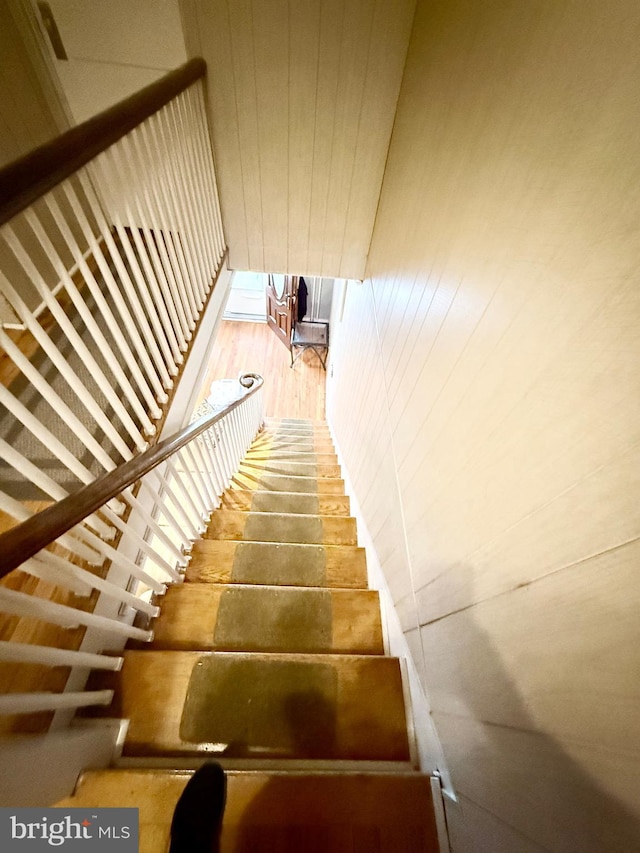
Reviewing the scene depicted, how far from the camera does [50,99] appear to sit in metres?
2.06

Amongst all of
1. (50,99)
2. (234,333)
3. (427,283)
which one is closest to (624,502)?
(427,283)

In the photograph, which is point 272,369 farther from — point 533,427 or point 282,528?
point 533,427

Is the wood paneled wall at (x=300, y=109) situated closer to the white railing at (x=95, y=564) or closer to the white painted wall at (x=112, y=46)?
the white painted wall at (x=112, y=46)

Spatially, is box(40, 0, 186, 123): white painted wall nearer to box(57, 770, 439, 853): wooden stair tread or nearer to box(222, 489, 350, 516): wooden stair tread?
box(222, 489, 350, 516): wooden stair tread

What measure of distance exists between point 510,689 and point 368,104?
111 inches

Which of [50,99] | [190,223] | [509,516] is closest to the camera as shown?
[509,516]

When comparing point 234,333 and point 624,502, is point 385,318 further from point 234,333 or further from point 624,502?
point 234,333

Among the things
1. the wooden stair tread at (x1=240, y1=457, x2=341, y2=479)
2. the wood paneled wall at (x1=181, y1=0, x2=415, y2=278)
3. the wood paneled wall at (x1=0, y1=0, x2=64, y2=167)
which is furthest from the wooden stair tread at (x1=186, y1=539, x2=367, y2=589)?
the wood paneled wall at (x1=181, y1=0, x2=415, y2=278)

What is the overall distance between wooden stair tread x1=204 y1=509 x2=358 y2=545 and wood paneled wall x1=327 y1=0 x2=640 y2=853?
1.06m

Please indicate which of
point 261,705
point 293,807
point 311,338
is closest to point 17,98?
point 261,705

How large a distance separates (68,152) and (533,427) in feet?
4.26

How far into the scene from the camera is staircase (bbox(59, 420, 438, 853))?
1.00 metres

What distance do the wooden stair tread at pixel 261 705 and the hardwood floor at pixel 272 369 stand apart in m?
4.28

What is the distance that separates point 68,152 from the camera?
2.78ft
